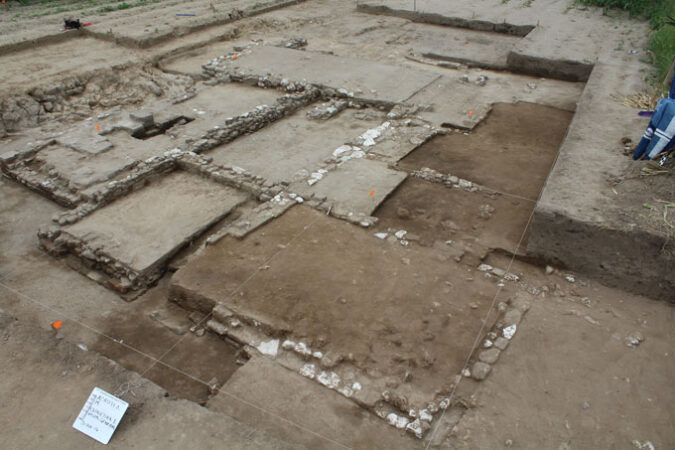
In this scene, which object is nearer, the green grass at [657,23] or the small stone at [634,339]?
the small stone at [634,339]

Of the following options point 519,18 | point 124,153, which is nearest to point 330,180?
point 124,153

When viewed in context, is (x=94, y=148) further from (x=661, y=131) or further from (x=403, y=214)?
(x=661, y=131)

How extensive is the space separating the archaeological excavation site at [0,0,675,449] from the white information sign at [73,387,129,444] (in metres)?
0.02

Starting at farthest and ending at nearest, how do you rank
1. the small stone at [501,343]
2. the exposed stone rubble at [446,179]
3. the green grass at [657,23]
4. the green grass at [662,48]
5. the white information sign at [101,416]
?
the green grass at [657,23], the green grass at [662,48], the exposed stone rubble at [446,179], the small stone at [501,343], the white information sign at [101,416]

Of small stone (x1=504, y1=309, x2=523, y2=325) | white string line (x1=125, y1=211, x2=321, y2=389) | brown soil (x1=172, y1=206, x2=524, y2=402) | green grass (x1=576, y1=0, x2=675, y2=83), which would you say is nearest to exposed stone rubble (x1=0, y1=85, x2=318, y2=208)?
white string line (x1=125, y1=211, x2=321, y2=389)

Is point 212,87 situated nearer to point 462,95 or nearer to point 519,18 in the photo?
point 462,95

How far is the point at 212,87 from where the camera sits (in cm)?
900

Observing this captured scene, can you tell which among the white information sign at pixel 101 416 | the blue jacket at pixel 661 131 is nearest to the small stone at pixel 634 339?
the blue jacket at pixel 661 131

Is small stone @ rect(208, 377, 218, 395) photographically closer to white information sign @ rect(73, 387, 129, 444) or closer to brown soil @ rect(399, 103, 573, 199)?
white information sign @ rect(73, 387, 129, 444)

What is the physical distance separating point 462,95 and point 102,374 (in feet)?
24.6

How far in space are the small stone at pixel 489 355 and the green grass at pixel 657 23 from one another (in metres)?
6.20

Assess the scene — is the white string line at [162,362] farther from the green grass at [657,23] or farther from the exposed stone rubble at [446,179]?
the green grass at [657,23]

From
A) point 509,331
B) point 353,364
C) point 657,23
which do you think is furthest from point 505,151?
point 657,23

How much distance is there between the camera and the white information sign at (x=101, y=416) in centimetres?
283
